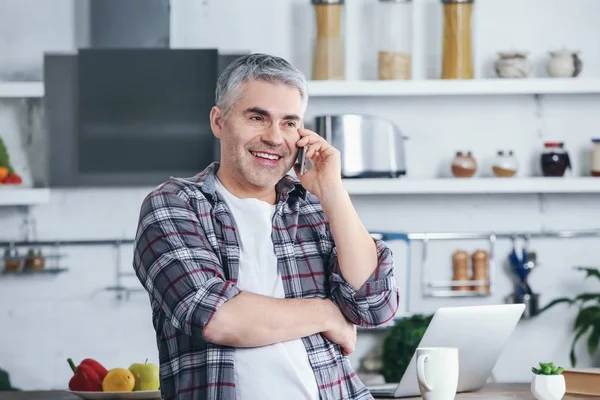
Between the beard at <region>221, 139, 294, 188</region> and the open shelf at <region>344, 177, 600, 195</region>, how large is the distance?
6.52ft

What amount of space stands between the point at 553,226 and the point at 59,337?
6.89ft

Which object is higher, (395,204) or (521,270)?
(395,204)

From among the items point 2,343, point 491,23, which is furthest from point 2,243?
point 491,23

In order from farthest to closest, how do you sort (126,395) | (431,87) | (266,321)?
(431,87)
(126,395)
(266,321)

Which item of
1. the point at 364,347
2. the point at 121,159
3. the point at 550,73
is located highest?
the point at 550,73

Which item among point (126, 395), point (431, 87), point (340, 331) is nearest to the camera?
point (340, 331)

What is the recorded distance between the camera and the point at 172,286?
1.55 meters

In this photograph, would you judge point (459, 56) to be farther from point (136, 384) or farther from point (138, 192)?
point (136, 384)

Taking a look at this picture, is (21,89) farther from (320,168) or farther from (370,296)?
(370,296)

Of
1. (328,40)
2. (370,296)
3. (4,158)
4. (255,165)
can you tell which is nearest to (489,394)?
(370,296)

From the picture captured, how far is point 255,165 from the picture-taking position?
1.65 meters

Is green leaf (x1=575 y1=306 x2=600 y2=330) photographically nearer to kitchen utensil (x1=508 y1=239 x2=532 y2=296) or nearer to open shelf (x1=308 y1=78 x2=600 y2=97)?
kitchen utensil (x1=508 y1=239 x2=532 y2=296)

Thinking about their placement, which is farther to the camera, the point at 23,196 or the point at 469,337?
the point at 23,196

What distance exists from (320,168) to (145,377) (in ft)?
2.45
